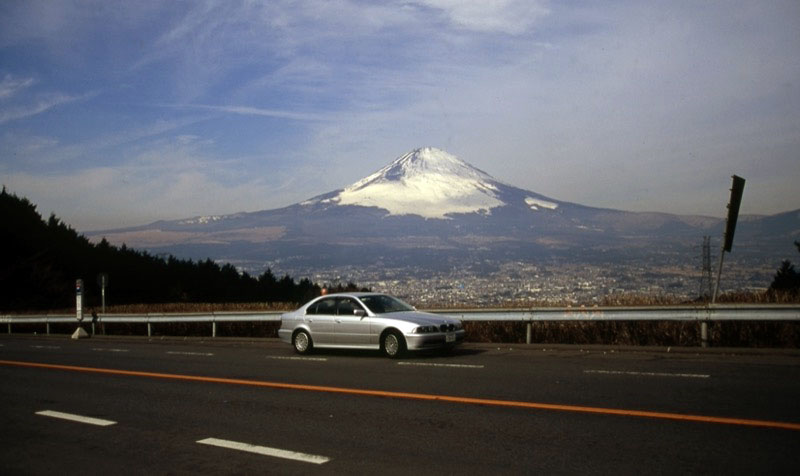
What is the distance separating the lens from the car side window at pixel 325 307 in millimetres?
16891

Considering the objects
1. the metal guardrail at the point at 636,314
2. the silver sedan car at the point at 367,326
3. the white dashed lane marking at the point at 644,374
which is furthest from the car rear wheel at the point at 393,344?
the white dashed lane marking at the point at 644,374

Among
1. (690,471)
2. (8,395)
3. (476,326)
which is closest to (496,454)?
(690,471)

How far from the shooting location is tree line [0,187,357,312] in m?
66.0

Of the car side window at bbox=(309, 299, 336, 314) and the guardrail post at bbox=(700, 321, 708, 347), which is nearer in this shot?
the guardrail post at bbox=(700, 321, 708, 347)

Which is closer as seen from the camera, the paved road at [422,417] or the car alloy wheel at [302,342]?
the paved road at [422,417]

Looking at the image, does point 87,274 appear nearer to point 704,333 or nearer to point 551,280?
point 551,280

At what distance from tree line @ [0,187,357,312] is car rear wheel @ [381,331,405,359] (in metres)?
37.1

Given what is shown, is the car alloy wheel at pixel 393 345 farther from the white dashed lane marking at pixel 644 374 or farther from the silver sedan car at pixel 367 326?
the white dashed lane marking at pixel 644 374

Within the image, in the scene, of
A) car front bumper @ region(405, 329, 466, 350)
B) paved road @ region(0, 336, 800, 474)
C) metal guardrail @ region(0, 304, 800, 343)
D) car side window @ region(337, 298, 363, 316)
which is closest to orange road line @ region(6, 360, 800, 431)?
paved road @ region(0, 336, 800, 474)

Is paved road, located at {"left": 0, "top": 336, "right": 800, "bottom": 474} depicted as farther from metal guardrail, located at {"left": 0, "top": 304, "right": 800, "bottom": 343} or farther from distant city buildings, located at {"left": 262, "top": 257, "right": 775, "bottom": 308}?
distant city buildings, located at {"left": 262, "top": 257, "right": 775, "bottom": 308}

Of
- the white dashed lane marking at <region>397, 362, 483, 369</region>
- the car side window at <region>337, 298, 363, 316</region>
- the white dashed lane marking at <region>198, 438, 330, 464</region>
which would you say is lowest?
the white dashed lane marking at <region>397, 362, 483, 369</region>

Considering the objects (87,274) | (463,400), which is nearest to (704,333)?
(463,400)

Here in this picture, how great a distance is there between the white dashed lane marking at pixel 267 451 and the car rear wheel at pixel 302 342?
31.5 feet

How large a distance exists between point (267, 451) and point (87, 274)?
76.0 metres
